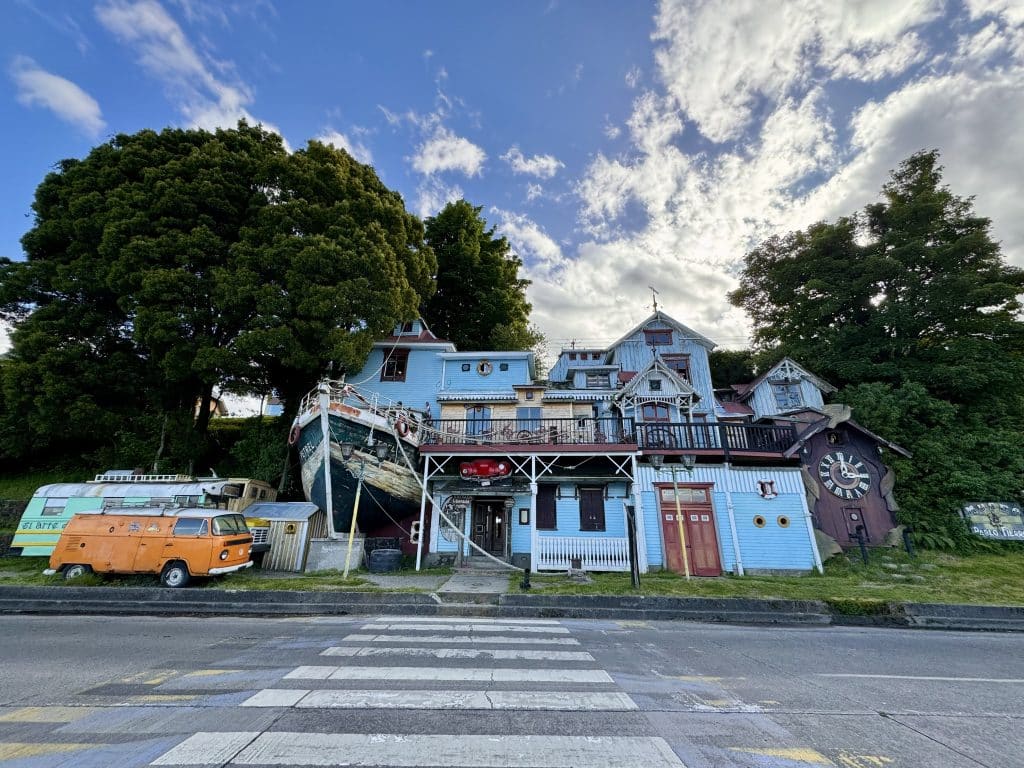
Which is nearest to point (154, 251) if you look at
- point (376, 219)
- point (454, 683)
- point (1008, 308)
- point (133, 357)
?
point (133, 357)

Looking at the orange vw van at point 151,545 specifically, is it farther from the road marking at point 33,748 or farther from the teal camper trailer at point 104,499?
the road marking at point 33,748

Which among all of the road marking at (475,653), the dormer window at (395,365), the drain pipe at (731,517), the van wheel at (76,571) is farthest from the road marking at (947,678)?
the dormer window at (395,365)

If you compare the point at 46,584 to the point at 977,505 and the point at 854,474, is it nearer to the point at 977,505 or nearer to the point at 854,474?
the point at 854,474

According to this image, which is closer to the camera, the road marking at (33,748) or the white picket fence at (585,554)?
the road marking at (33,748)

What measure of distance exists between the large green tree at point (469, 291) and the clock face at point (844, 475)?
18.7 metres

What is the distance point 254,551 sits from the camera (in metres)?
13.6

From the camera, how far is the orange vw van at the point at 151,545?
37.4 ft

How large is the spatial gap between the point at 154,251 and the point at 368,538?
1508cm

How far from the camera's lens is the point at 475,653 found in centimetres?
587

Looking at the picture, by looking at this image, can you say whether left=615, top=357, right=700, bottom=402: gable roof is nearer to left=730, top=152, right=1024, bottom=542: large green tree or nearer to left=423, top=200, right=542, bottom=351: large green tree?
left=730, top=152, right=1024, bottom=542: large green tree

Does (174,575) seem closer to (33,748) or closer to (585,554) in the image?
(33,748)

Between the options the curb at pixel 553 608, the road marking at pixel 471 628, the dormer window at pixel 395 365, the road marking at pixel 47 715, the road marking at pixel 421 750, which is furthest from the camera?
the dormer window at pixel 395 365

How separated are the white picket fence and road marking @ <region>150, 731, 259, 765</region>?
11991 mm

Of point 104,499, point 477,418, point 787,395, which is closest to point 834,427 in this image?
point 787,395
